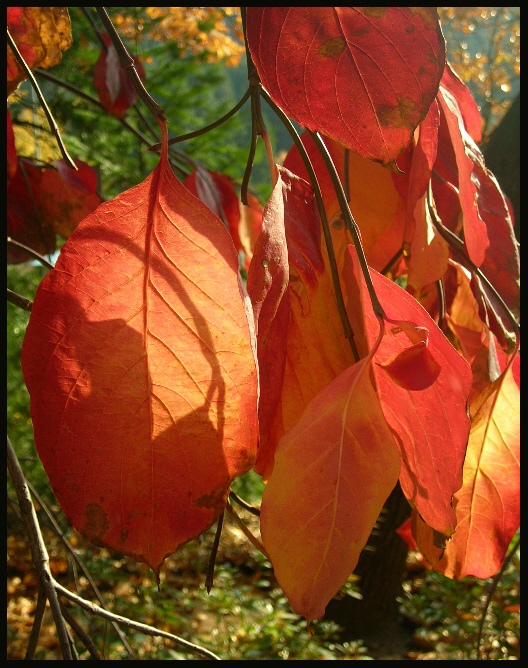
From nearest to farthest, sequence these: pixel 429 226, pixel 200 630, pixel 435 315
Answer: pixel 429 226
pixel 435 315
pixel 200 630

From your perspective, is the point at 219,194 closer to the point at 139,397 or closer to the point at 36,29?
the point at 36,29

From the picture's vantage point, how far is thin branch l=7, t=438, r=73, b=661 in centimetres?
39

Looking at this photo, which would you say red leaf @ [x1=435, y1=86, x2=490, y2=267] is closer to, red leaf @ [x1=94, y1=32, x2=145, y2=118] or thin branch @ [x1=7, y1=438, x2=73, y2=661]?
thin branch @ [x1=7, y1=438, x2=73, y2=661]

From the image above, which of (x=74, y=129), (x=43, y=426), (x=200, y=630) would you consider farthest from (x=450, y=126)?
(x=74, y=129)

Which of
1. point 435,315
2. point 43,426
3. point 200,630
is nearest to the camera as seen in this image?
point 43,426

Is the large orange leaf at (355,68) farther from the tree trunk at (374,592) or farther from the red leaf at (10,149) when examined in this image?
the tree trunk at (374,592)

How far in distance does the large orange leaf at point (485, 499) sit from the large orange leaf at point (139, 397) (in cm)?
21

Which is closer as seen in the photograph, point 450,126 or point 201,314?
point 201,314

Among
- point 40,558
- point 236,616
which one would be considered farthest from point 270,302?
point 236,616

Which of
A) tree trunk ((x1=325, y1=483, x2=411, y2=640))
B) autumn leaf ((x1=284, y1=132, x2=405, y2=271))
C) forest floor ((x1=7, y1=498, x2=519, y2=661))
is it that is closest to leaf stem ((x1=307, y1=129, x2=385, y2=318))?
autumn leaf ((x1=284, y1=132, x2=405, y2=271))

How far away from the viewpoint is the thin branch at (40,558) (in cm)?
39

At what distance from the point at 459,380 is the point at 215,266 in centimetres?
14

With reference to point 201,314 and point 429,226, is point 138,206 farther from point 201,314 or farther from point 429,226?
point 429,226
